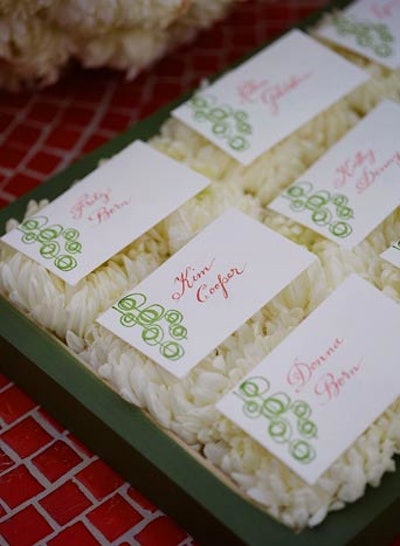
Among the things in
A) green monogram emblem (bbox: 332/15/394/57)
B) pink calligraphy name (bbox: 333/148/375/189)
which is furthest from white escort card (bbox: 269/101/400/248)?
green monogram emblem (bbox: 332/15/394/57)

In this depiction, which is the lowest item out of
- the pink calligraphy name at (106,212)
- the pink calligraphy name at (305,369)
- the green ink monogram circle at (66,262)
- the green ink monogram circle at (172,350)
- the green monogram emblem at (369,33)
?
the green ink monogram circle at (66,262)

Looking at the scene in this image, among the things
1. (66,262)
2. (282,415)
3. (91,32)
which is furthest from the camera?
(91,32)

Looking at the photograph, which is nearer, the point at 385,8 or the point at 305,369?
the point at 305,369

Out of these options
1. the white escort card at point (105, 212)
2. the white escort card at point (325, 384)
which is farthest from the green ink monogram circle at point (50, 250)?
the white escort card at point (325, 384)

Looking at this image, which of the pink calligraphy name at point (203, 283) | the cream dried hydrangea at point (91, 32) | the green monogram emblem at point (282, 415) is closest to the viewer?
the green monogram emblem at point (282, 415)

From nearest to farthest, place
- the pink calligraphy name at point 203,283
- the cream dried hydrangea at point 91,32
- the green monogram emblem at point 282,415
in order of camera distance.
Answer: the green monogram emblem at point 282,415, the pink calligraphy name at point 203,283, the cream dried hydrangea at point 91,32

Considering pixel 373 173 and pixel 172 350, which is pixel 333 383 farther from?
pixel 373 173

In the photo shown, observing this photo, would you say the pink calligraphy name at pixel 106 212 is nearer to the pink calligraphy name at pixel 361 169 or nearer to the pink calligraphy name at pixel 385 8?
the pink calligraphy name at pixel 361 169

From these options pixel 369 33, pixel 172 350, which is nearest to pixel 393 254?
pixel 172 350
